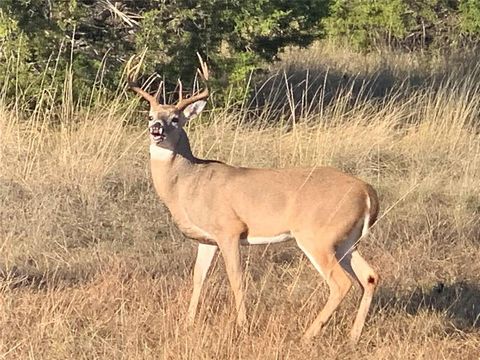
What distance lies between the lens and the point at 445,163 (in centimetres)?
1053

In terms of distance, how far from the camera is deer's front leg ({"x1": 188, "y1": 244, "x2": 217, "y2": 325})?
5.72 m

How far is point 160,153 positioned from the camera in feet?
20.3

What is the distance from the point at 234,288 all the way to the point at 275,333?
551 mm

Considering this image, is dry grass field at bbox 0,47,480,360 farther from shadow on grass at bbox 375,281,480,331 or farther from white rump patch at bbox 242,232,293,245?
white rump patch at bbox 242,232,293,245

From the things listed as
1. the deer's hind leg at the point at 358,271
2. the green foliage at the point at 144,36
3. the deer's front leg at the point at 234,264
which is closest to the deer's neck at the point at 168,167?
the deer's front leg at the point at 234,264

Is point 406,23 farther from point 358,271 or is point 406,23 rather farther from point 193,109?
point 358,271

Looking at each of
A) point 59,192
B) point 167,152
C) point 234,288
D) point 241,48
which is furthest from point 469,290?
point 241,48

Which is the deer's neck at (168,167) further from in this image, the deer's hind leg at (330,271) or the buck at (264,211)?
the deer's hind leg at (330,271)

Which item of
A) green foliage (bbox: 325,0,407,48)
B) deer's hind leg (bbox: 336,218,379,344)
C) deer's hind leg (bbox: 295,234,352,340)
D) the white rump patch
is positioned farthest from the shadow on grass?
green foliage (bbox: 325,0,407,48)

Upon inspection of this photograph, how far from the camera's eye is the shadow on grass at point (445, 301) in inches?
235

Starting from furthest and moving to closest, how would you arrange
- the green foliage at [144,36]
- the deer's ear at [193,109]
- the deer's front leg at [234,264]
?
the green foliage at [144,36] < the deer's ear at [193,109] < the deer's front leg at [234,264]

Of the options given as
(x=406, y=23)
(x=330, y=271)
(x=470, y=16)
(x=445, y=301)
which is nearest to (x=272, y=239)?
(x=330, y=271)

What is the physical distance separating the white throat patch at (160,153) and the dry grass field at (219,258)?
76 cm

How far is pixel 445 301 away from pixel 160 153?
1.99 m
